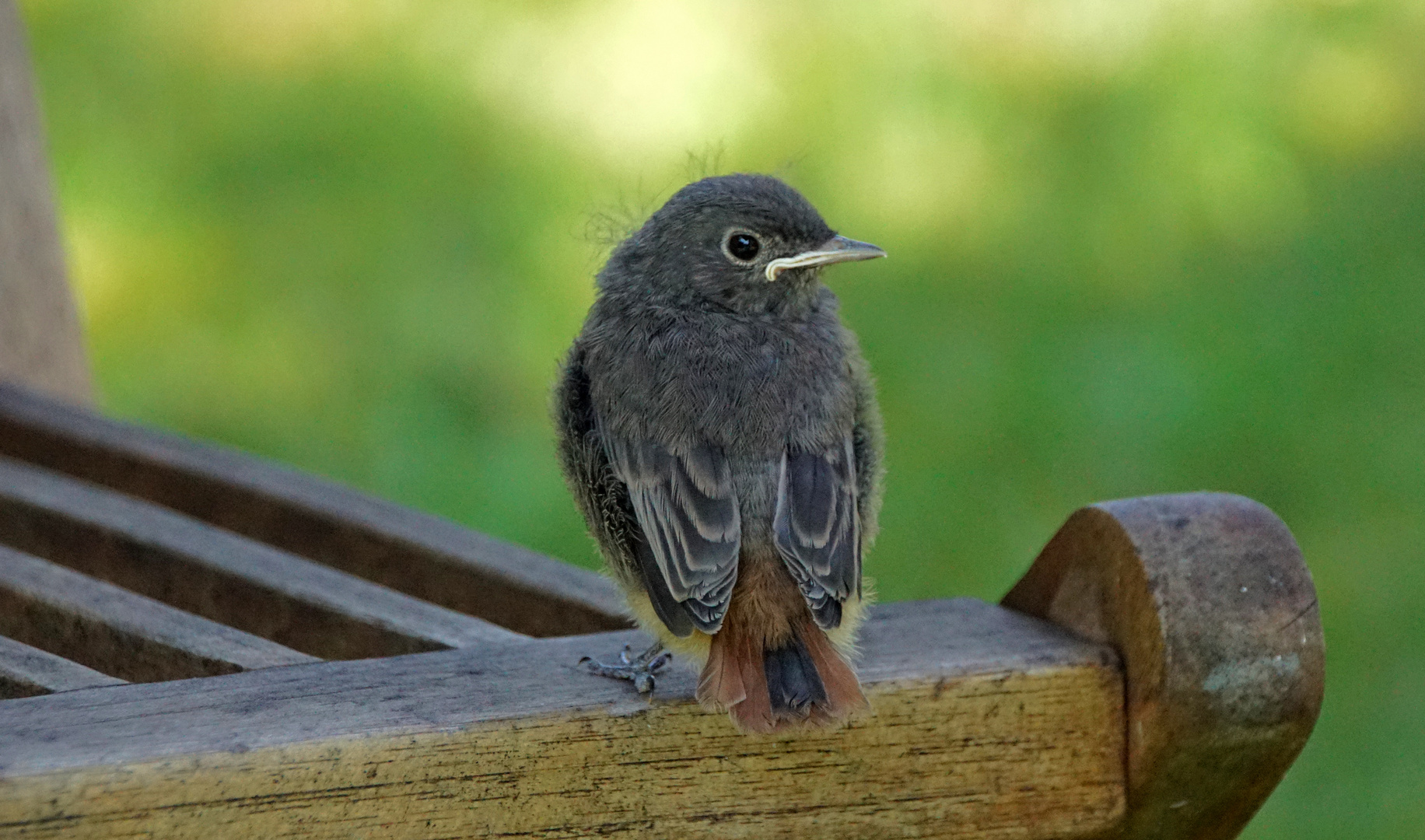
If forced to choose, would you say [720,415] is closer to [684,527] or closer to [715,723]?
[684,527]

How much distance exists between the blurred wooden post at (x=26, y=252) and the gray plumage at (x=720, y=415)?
2.02 metres

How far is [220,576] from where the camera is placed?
10.5 ft

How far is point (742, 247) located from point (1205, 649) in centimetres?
102

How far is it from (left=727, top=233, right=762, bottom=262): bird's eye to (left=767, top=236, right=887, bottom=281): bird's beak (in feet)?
0.12

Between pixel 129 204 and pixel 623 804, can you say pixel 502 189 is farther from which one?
pixel 623 804

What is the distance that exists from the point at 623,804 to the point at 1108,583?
823 millimetres

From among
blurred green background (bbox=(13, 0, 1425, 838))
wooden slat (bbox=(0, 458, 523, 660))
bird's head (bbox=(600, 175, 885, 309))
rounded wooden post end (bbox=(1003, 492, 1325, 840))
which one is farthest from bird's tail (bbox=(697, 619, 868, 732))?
blurred green background (bbox=(13, 0, 1425, 838))

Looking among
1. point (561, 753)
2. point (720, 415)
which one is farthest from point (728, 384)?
point (561, 753)

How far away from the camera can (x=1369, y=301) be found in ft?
21.7

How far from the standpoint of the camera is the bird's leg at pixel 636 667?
249cm

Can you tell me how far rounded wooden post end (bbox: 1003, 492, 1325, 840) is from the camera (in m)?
2.53

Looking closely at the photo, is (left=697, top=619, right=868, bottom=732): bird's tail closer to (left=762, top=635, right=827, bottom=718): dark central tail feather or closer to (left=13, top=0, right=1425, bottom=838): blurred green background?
(left=762, top=635, right=827, bottom=718): dark central tail feather

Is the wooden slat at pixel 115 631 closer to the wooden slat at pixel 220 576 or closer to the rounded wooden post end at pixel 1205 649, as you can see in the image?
the wooden slat at pixel 220 576

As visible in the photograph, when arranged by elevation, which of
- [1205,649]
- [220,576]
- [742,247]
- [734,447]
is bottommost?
[220,576]
